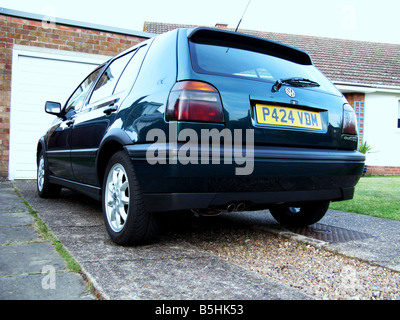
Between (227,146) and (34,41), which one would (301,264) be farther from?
(34,41)

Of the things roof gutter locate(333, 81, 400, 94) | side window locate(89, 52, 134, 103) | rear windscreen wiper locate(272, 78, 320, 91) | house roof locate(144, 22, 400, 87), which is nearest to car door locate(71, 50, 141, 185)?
side window locate(89, 52, 134, 103)

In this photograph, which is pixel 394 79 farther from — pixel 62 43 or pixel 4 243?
pixel 4 243

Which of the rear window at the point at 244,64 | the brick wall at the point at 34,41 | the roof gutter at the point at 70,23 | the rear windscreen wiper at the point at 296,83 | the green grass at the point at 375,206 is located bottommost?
the green grass at the point at 375,206

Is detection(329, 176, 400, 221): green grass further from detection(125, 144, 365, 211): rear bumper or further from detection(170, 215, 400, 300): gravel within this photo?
detection(125, 144, 365, 211): rear bumper

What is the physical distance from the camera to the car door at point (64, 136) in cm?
387

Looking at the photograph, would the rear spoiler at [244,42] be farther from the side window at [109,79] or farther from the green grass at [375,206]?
the green grass at [375,206]

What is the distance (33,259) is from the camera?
2209 millimetres

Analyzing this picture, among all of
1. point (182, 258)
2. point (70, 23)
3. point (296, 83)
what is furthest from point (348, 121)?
point (70, 23)

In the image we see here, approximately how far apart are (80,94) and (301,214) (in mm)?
2764

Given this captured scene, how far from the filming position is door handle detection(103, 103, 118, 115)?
2.75 metres

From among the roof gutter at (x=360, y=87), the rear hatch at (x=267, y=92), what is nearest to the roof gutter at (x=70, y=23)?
the rear hatch at (x=267, y=92)

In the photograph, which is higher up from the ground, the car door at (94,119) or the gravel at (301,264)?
the car door at (94,119)

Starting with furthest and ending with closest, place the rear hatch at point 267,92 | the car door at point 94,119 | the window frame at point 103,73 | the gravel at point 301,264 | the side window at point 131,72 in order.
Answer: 1. the window frame at point 103,73
2. the car door at point 94,119
3. the side window at point 131,72
4. the rear hatch at point 267,92
5. the gravel at point 301,264

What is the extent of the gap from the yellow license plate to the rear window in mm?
214
